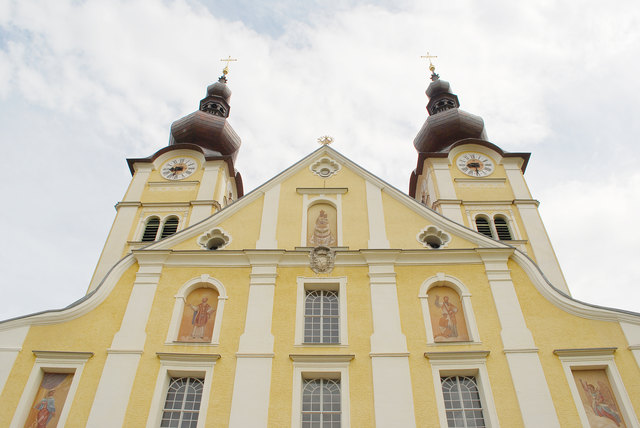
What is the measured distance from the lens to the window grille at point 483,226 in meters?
25.3

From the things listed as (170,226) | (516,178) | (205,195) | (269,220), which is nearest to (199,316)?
(269,220)

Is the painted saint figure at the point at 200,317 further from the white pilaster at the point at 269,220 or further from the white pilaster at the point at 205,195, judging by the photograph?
the white pilaster at the point at 205,195

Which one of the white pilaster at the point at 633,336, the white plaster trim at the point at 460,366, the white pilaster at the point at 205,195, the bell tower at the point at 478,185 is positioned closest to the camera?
the white plaster trim at the point at 460,366

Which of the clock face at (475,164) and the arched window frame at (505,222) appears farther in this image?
the clock face at (475,164)

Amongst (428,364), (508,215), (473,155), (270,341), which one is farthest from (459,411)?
(473,155)

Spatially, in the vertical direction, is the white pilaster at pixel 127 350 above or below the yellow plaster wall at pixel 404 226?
below

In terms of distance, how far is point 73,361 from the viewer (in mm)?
13695

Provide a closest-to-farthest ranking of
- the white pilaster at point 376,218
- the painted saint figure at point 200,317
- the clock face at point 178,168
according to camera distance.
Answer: the painted saint figure at point 200,317
the white pilaster at point 376,218
the clock face at point 178,168

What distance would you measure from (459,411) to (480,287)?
3.66 m

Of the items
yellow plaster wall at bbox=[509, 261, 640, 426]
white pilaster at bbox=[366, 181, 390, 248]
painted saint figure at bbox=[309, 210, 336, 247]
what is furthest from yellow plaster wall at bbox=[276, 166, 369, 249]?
yellow plaster wall at bbox=[509, 261, 640, 426]

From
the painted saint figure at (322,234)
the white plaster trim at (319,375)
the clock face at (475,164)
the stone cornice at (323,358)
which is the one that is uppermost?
the clock face at (475,164)

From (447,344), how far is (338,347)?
8.99 ft

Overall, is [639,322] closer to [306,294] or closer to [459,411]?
[459,411]

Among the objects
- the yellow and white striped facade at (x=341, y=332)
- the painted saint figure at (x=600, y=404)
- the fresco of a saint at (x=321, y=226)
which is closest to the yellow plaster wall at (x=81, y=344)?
the yellow and white striped facade at (x=341, y=332)
